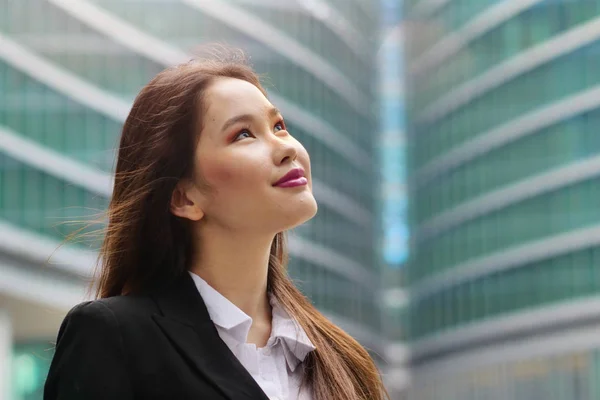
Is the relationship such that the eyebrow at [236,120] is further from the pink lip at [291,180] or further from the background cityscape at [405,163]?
the background cityscape at [405,163]

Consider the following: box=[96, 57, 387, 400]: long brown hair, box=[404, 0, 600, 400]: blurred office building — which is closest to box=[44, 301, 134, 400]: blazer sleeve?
box=[96, 57, 387, 400]: long brown hair

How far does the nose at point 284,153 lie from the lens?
3.16 m

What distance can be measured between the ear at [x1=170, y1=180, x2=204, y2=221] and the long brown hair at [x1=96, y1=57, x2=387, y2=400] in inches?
1.2

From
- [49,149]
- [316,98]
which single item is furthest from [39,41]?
[316,98]

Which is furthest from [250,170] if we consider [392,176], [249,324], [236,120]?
[392,176]

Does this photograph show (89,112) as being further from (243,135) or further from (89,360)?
(89,360)

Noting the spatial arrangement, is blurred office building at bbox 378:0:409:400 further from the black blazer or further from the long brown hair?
the black blazer

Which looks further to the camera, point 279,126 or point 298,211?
point 279,126

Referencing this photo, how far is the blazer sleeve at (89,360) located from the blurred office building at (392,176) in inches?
2765

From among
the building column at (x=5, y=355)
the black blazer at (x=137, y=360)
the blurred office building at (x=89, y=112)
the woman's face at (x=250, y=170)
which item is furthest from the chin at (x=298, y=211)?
the building column at (x=5, y=355)

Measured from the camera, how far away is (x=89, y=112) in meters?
39.8

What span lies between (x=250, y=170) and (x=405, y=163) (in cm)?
6897

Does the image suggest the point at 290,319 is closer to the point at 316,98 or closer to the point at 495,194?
the point at 495,194

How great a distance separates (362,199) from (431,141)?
265 inches
